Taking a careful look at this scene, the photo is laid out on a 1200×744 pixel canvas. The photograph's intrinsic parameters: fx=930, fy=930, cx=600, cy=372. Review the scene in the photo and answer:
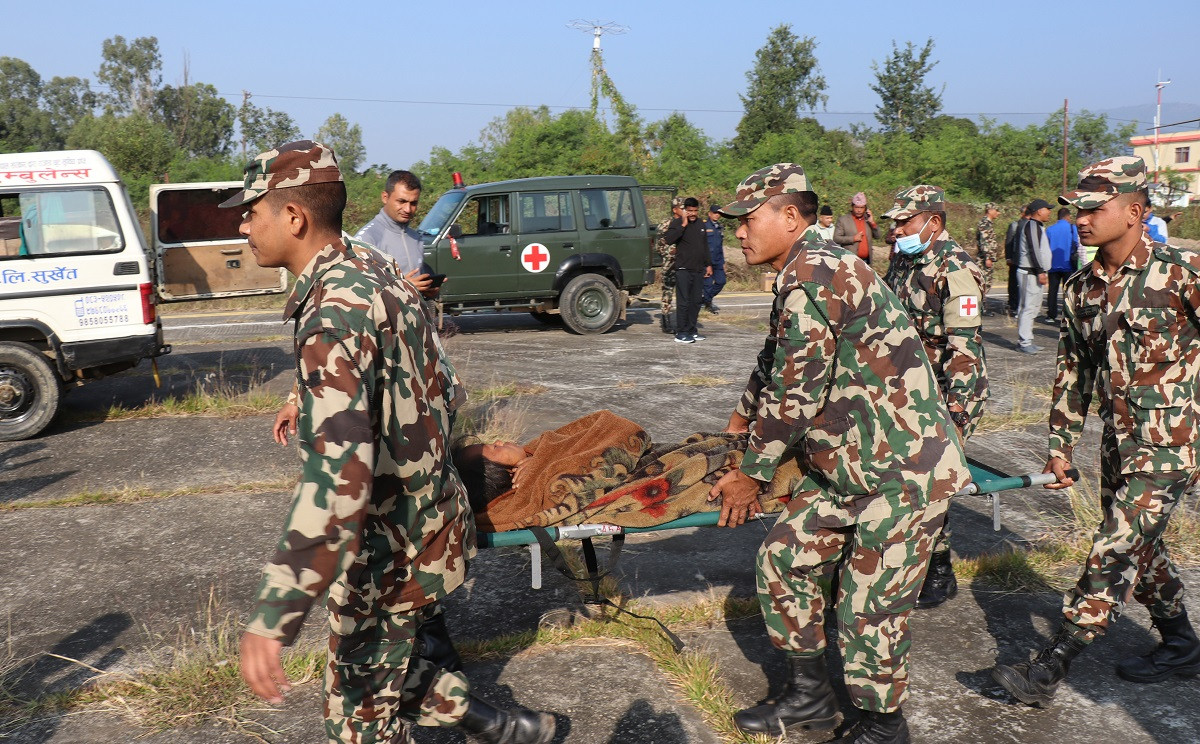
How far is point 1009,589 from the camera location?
14.7 feet

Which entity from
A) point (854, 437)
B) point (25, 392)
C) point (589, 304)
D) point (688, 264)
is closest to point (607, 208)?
point (589, 304)

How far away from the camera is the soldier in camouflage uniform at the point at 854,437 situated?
2.95m

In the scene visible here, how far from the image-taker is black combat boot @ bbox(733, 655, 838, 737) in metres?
3.23

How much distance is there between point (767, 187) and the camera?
3.05 meters

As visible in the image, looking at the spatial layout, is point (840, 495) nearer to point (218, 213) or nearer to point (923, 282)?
point (923, 282)

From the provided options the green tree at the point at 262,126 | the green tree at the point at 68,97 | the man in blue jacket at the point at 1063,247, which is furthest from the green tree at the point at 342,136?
the man in blue jacket at the point at 1063,247

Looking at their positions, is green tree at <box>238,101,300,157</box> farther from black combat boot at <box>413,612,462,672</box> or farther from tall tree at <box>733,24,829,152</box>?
black combat boot at <box>413,612,462,672</box>

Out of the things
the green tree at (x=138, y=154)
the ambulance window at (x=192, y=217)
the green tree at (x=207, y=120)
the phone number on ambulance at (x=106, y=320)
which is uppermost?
the green tree at (x=207, y=120)

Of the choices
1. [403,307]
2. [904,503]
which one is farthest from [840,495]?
[403,307]

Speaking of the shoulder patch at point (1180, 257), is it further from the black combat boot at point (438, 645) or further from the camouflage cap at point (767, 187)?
the black combat boot at point (438, 645)

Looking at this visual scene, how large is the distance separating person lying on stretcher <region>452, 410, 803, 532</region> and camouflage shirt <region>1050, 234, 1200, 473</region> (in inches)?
48.6

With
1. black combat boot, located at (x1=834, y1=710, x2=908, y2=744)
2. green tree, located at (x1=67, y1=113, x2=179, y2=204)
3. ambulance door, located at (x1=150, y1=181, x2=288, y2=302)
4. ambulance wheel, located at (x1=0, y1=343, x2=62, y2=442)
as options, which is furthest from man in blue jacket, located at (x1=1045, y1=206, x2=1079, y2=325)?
green tree, located at (x1=67, y1=113, x2=179, y2=204)

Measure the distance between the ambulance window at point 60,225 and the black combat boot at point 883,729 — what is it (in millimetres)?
6980

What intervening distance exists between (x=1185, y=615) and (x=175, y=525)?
5.05 metres
